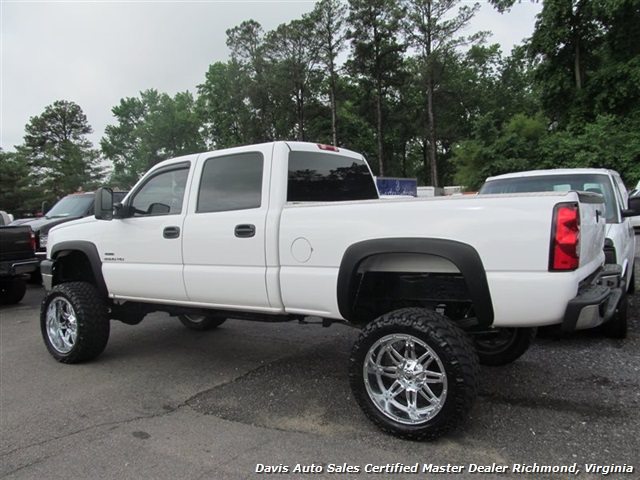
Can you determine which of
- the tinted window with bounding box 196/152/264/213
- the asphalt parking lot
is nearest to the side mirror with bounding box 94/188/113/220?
the tinted window with bounding box 196/152/264/213

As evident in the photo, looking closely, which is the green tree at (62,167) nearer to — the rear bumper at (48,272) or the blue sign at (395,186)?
the blue sign at (395,186)

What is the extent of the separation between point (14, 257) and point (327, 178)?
638cm

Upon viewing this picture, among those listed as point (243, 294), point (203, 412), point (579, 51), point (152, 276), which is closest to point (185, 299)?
point (152, 276)

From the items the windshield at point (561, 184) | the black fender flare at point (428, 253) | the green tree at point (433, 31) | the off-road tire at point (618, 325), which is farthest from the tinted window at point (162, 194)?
the green tree at point (433, 31)

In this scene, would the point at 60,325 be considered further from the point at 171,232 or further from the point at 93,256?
the point at 171,232

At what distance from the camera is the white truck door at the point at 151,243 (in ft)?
13.7

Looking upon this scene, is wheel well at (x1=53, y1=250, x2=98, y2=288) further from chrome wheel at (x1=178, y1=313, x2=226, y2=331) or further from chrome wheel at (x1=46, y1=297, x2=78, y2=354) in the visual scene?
chrome wheel at (x1=178, y1=313, x2=226, y2=331)

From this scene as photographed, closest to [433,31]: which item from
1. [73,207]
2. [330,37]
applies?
[330,37]

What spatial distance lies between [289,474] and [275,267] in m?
1.43

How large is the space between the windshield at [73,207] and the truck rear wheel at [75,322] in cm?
604

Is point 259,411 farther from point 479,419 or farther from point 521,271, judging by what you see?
point 521,271

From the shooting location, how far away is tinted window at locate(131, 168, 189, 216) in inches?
171

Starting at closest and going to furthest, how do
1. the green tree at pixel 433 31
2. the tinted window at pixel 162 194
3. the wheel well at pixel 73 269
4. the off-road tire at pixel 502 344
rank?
the off-road tire at pixel 502 344 < the tinted window at pixel 162 194 < the wheel well at pixel 73 269 < the green tree at pixel 433 31

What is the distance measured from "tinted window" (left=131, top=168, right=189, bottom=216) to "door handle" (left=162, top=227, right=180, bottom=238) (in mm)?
178
